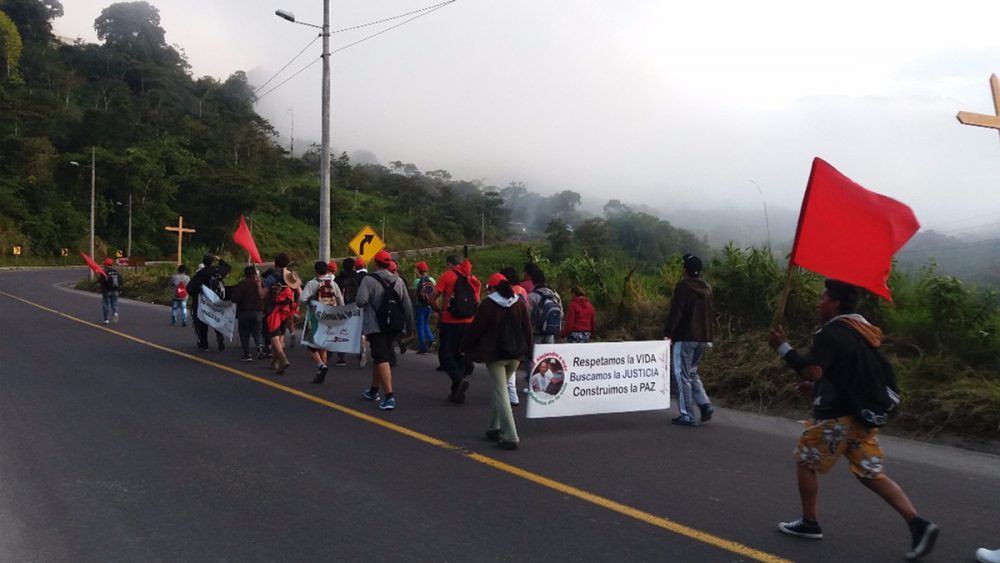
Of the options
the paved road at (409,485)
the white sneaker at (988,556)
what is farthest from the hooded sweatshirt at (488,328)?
the white sneaker at (988,556)

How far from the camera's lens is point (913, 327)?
34.8 feet

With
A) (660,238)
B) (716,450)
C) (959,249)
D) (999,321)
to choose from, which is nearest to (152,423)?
(716,450)

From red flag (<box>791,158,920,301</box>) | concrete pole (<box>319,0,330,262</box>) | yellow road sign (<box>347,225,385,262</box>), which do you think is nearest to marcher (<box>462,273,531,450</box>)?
red flag (<box>791,158,920,301</box>)

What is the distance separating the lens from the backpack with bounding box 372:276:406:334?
898 centimetres

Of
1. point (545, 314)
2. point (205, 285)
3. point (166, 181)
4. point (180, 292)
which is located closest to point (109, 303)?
point (180, 292)

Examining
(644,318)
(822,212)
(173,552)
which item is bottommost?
(173,552)

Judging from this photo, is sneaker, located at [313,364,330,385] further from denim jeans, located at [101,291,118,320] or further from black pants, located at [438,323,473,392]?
denim jeans, located at [101,291,118,320]

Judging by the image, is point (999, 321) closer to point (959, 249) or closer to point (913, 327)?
point (913, 327)

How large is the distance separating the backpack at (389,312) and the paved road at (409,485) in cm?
97

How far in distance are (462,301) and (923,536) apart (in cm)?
631

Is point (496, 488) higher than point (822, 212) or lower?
lower

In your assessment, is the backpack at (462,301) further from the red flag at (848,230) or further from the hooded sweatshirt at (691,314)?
the red flag at (848,230)

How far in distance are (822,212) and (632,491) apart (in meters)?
2.49

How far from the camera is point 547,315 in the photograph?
10.5 meters
